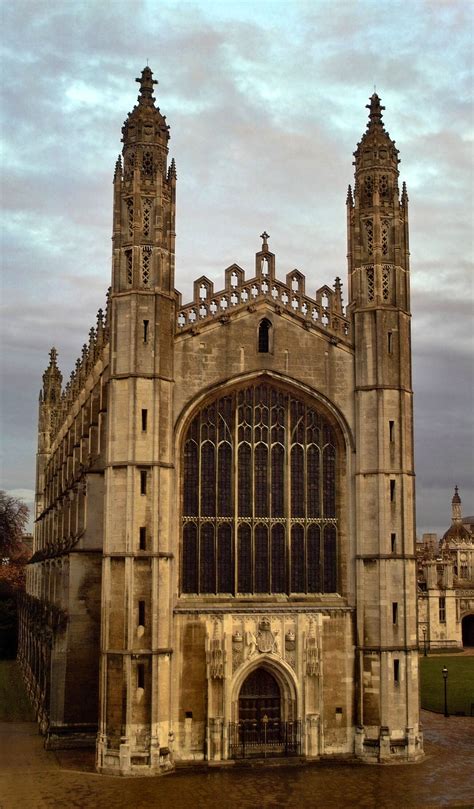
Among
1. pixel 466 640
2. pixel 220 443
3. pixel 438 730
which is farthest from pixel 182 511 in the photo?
pixel 466 640

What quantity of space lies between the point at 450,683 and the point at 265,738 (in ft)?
82.8

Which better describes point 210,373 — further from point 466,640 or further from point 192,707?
point 466,640

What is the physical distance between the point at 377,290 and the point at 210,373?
289 inches

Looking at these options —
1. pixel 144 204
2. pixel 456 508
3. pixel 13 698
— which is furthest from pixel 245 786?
pixel 456 508

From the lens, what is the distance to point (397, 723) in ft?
109

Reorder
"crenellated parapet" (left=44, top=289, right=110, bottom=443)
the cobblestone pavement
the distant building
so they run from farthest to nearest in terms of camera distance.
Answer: the distant building < "crenellated parapet" (left=44, top=289, right=110, bottom=443) < the cobblestone pavement

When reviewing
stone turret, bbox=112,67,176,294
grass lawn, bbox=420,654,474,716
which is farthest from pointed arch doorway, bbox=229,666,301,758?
stone turret, bbox=112,67,176,294

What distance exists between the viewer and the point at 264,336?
35.8 metres

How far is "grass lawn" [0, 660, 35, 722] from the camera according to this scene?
43.1m

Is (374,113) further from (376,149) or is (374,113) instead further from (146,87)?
(146,87)

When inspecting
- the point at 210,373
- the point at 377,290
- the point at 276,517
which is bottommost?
the point at 276,517

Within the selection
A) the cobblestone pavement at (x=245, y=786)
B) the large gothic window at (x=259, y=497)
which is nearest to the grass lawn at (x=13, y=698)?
the cobblestone pavement at (x=245, y=786)

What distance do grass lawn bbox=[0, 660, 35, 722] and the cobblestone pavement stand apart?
346 inches

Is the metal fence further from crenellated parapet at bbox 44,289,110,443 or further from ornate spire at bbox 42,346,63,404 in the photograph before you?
ornate spire at bbox 42,346,63,404
